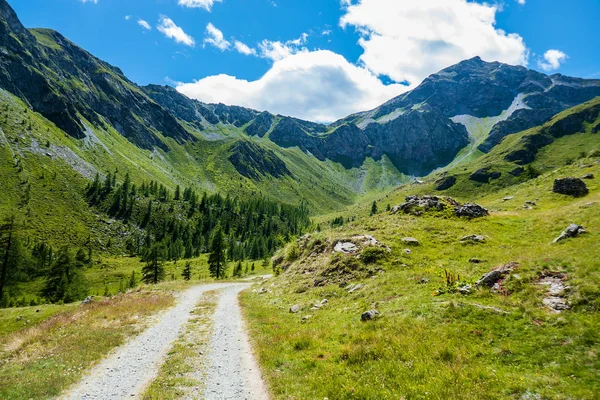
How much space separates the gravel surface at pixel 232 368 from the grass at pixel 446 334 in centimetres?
78

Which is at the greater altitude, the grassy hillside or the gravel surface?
the grassy hillside

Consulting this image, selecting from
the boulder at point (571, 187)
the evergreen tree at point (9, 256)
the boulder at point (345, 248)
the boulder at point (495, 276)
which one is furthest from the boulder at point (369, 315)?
the evergreen tree at point (9, 256)

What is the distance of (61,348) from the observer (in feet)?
58.4

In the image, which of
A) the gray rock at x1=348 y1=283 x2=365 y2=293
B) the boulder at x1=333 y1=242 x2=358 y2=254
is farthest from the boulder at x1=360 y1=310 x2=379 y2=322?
the boulder at x1=333 y1=242 x2=358 y2=254

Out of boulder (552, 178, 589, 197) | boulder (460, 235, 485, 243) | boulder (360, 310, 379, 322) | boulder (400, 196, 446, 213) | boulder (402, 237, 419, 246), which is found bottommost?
boulder (360, 310, 379, 322)

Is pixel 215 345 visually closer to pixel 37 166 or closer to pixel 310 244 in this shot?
pixel 310 244

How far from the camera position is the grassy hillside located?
10.5 metres

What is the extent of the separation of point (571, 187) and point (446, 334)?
45010mm

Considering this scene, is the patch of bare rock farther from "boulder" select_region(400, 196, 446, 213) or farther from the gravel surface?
the gravel surface

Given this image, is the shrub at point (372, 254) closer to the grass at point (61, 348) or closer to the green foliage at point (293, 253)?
the green foliage at point (293, 253)

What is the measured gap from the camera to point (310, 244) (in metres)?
44.6

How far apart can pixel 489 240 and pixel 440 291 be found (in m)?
16.0

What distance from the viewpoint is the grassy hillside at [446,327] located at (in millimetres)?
10547

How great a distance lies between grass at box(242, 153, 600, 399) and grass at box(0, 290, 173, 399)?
9285 millimetres
